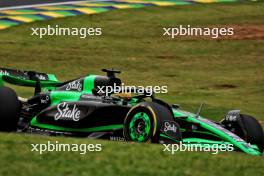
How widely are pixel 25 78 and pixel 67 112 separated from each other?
4.68 feet

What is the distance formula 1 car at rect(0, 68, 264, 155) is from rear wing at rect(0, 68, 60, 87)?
2 cm

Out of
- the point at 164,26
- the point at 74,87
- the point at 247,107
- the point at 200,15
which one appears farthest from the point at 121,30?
the point at 74,87

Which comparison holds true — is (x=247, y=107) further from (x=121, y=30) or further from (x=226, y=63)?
(x=121, y=30)

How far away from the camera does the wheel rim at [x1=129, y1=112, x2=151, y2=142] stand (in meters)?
9.08

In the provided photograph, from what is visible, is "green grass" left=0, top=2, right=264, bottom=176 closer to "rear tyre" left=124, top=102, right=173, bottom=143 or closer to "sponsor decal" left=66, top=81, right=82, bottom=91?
"rear tyre" left=124, top=102, right=173, bottom=143

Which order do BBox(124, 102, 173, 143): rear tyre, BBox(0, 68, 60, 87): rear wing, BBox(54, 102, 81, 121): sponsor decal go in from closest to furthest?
BBox(124, 102, 173, 143): rear tyre < BBox(54, 102, 81, 121): sponsor decal < BBox(0, 68, 60, 87): rear wing

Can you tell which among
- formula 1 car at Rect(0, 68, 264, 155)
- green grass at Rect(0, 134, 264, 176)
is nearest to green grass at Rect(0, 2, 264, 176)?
green grass at Rect(0, 134, 264, 176)

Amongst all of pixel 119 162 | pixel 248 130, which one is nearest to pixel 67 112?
pixel 248 130

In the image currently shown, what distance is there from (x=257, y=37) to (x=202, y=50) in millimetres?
2082

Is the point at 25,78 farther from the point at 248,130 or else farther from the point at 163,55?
the point at 163,55

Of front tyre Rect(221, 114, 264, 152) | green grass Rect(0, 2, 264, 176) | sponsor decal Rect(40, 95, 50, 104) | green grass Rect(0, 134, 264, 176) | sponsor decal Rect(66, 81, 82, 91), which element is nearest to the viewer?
green grass Rect(0, 134, 264, 176)

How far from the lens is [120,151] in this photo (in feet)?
26.1

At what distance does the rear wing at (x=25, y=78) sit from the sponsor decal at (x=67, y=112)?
45.6 inches

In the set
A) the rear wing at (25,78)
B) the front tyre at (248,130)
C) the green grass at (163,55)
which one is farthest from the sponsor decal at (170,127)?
the rear wing at (25,78)
